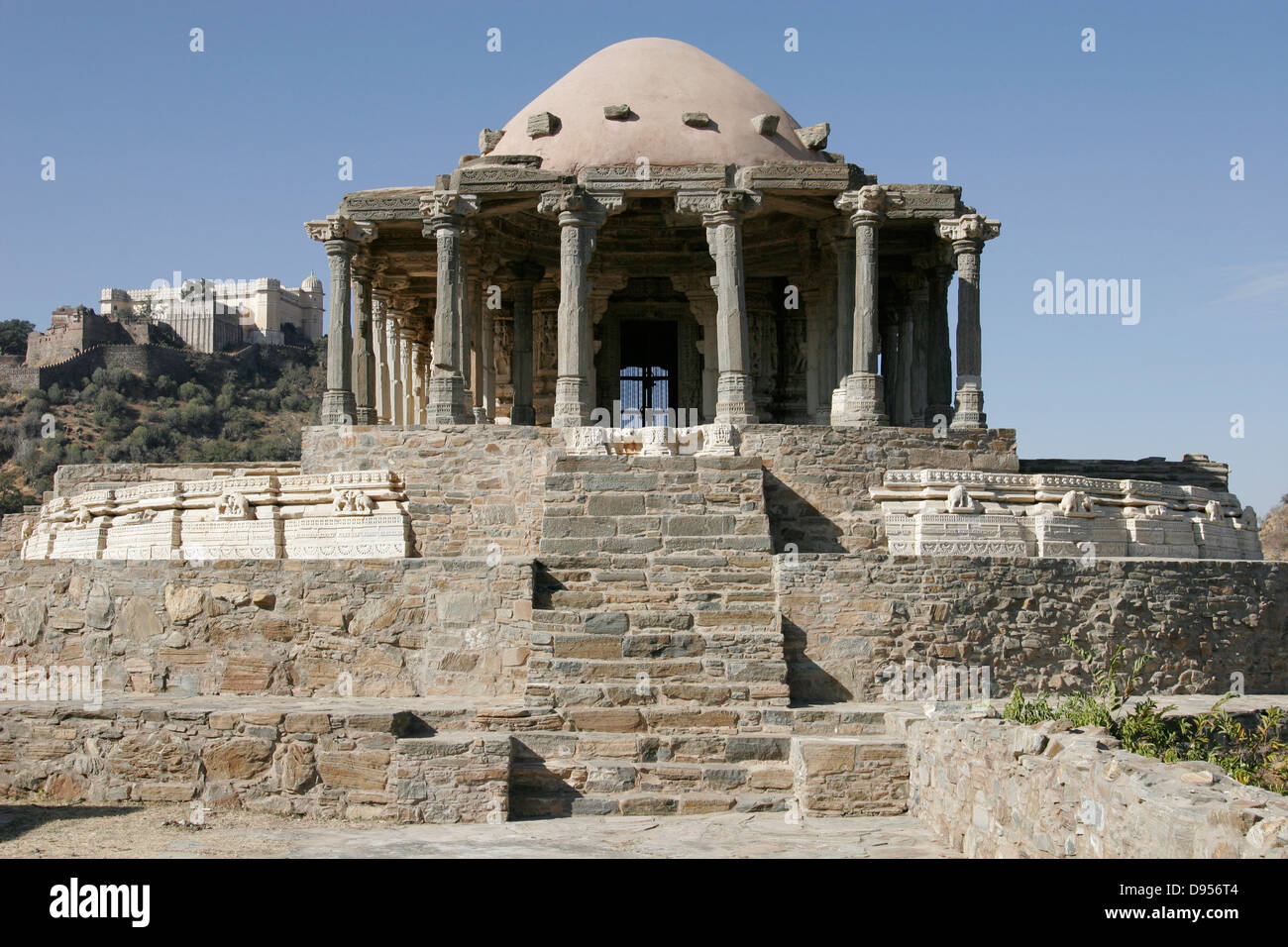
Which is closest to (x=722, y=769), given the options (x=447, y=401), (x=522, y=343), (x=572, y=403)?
(x=572, y=403)

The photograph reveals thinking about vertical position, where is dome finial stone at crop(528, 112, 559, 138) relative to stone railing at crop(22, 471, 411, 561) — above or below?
above

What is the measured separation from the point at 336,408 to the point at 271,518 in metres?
3.92

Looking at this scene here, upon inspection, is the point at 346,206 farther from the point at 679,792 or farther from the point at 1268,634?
the point at 1268,634

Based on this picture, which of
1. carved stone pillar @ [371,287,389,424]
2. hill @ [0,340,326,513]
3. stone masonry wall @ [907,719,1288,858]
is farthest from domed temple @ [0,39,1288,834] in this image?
hill @ [0,340,326,513]

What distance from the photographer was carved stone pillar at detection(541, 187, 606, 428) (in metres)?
19.9

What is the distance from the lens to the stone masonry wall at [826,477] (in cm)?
1762

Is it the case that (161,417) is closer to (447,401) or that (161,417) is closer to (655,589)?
(447,401)

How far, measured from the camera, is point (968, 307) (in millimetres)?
20922

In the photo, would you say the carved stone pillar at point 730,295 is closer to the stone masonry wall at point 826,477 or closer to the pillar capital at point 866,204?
the pillar capital at point 866,204

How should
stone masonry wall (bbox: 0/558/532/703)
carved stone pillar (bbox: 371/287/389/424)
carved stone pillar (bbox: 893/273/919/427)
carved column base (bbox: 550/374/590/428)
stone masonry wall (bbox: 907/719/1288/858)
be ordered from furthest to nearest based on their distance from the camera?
carved stone pillar (bbox: 371/287/389/424)
carved stone pillar (bbox: 893/273/919/427)
carved column base (bbox: 550/374/590/428)
stone masonry wall (bbox: 0/558/532/703)
stone masonry wall (bbox: 907/719/1288/858)

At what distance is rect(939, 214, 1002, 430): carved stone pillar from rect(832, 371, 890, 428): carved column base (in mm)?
1381

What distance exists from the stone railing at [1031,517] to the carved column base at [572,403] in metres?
4.62

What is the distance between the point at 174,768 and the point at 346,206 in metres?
11.3

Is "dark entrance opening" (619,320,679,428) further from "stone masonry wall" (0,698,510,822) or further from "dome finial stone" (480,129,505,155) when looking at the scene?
"stone masonry wall" (0,698,510,822)
